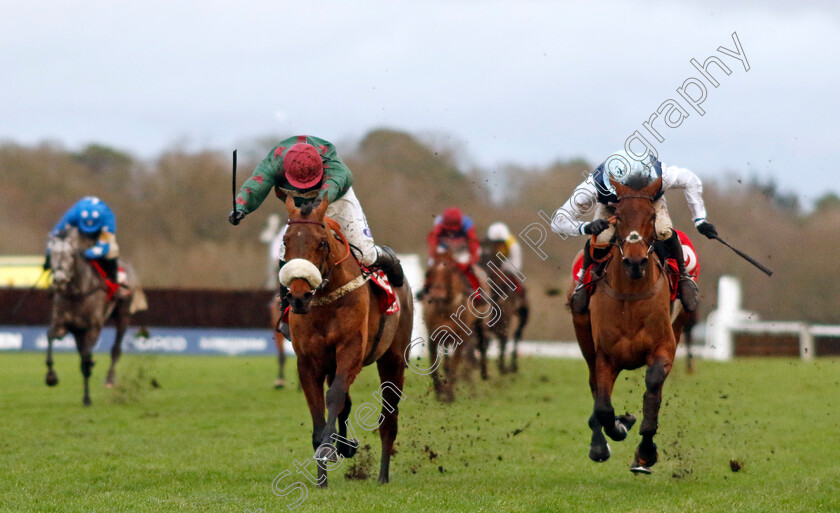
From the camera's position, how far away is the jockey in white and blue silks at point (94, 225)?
1395 centimetres

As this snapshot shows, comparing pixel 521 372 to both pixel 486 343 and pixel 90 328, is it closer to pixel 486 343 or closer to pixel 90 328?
pixel 486 343

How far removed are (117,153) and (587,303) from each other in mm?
42787

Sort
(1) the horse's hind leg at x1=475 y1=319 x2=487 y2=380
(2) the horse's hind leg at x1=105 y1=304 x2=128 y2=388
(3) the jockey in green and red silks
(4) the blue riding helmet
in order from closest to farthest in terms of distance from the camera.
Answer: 1. (3) the jockey in green and red silks
2. (4) the blue riding helmet
3. (1) the horse's hind leg at x1=475 y1=319 x2=487 y2=380
4. (2) the horse's hind leg at x1=105 y1=304 x2=128 y2=388

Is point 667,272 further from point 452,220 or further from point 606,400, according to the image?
point 452,220

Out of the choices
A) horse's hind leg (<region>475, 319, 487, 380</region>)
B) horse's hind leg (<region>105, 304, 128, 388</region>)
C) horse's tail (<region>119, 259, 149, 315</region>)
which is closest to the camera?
horse's hind leg (<region>475, 319, 487, 380</region>)

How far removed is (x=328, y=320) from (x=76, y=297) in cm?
764

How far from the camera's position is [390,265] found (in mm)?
8344

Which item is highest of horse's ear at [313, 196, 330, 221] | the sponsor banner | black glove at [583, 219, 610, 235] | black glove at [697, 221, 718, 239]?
black glove at [697, 221, 718, 239]

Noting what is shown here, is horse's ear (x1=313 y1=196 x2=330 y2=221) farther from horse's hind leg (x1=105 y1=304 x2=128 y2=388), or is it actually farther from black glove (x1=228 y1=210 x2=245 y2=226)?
horse's hind leg (x1=105 y1=304 x2=128 y2=388)

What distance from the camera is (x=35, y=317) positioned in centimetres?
2730

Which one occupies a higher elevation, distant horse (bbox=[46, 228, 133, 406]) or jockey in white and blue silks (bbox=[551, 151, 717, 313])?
jockey in white and blue silks (bbox=[551, 151, 717, 313])

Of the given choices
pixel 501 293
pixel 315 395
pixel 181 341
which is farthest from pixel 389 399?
pixel 181 341

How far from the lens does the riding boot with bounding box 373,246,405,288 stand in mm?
8188

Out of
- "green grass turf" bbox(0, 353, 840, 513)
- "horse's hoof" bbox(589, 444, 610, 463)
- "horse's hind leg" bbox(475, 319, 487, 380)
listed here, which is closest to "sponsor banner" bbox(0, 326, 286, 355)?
"green grass turf" bbox(0, 353, 840, 513)
